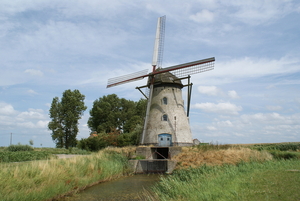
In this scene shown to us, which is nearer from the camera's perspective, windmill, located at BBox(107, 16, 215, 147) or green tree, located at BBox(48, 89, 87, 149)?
windmill, located at BBox(107, 16, 215, 147)

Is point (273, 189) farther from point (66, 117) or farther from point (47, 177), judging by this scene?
point (66, 117)

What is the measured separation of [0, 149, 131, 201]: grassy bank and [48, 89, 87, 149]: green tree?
22.7m

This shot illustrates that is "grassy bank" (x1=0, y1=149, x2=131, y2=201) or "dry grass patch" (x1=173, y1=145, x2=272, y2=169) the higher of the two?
"dry grass patch" (x1=173, y1=145, x2=272, y2=169)

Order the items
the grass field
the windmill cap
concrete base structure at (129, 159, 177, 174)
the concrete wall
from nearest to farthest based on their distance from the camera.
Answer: the grass field → concrete base structure at (129, 159, 177, 174) → the concrete wall → the windmill cap

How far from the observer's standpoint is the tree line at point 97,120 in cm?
3388

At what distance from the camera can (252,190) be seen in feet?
22.3

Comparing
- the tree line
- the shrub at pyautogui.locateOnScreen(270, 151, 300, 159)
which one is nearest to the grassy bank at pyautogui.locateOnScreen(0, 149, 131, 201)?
the shrub at pyautogui.locateOnScreen(270, 151, 300, 159)

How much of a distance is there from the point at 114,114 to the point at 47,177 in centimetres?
3450

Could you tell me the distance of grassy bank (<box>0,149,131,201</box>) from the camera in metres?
8.30

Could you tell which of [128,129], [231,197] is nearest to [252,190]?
[231,197]

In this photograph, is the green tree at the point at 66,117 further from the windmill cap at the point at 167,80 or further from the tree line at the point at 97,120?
the windmill cap at the point at 167,80

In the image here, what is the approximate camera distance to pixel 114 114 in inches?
1746

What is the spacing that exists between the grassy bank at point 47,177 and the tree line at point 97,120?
13.2 m

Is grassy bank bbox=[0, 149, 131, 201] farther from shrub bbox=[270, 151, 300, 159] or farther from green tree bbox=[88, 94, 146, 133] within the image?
green tree bbox=[88, 94, 146, 133]
